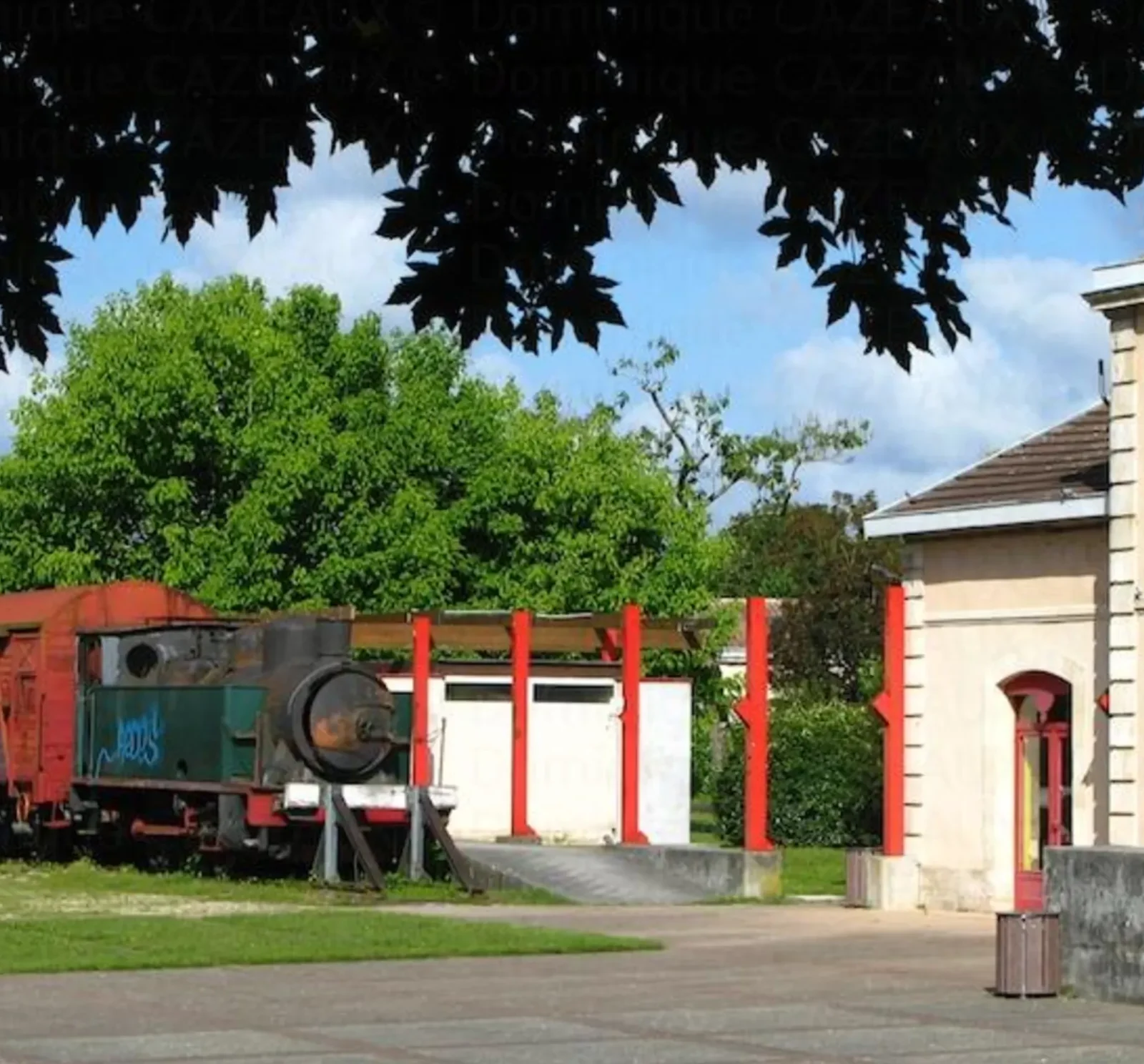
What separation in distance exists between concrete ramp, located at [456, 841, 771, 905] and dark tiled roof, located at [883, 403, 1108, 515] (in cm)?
451

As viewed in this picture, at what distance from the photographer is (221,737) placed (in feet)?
96.6

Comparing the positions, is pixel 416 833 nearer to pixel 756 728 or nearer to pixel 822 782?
pixel 756 728

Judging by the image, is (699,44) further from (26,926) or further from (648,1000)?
(26,926)

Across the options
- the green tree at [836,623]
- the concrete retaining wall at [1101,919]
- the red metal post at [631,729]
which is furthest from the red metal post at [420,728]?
the green tree at [836,623]

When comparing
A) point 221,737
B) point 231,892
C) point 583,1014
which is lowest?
point 231,892

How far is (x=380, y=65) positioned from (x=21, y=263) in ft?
3.67

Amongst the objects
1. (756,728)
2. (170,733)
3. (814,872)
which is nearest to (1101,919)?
(756,728)

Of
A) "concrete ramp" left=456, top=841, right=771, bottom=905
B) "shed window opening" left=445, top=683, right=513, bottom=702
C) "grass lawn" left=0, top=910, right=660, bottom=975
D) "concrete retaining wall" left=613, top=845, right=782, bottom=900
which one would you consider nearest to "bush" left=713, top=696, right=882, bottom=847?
"shed window opening" left=445, top=683, right=513, bottom=702

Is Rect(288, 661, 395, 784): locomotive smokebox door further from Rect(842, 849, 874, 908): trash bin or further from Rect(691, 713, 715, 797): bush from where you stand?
Rect(691, 713, 715, 797): bush

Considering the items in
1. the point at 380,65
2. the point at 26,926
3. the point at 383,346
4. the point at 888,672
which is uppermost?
Answer: the point at 383,346

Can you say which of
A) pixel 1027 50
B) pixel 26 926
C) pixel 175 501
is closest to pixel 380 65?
pixel 1027 50

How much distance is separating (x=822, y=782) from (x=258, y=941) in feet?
66.1

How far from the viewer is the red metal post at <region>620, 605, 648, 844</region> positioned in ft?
101

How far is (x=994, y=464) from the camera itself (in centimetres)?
2827
